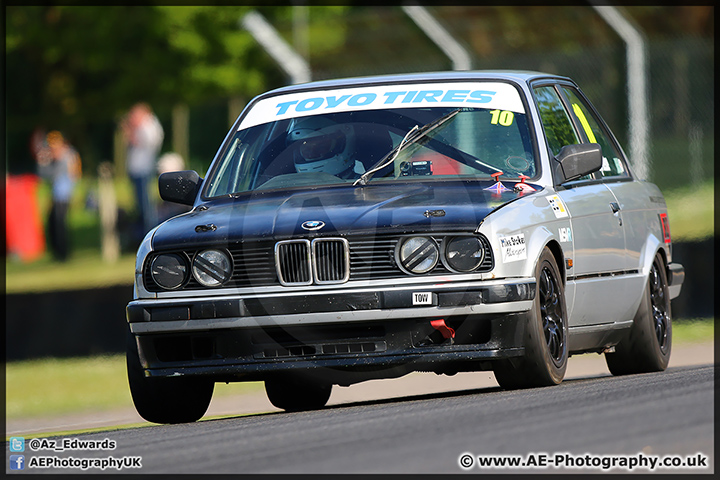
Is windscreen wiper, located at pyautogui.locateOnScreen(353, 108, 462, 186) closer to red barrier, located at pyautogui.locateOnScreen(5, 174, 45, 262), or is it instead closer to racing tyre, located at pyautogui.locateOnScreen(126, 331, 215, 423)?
racing tyre, located at pyautogui.locateOnScreen(126, 331, 215, 423)

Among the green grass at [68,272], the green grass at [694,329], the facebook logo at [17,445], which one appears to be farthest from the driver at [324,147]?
the green grass at [68,272]

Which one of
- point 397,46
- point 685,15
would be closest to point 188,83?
point 685,15

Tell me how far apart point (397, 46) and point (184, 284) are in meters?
10.7

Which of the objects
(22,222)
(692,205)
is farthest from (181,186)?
(22,222)

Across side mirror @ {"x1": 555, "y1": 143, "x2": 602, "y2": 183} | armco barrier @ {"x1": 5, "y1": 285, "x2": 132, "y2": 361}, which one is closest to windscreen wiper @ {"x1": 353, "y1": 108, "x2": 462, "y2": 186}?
side mirror @ {"x1": 555, "y1": 143, "x2": 602, "y2": 183}

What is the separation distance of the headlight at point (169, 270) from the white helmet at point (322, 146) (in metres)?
1.16

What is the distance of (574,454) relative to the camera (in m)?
5.10

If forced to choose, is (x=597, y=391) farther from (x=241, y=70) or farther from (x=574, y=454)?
A: (x=241, y=70)

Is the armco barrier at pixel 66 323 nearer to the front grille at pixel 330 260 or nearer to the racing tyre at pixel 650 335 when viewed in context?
the racing tyre at pixel 650 335

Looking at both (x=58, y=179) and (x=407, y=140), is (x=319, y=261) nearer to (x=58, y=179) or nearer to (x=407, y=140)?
(x=407, y=140)

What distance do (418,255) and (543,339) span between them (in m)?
0.77

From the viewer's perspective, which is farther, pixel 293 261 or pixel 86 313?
pixel 86 313

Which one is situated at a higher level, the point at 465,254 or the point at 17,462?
the point at 465,254

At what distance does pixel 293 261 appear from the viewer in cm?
707
